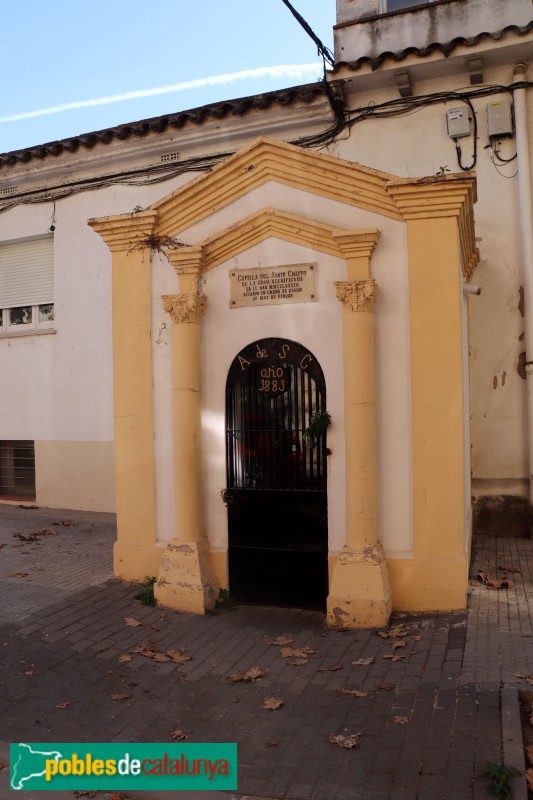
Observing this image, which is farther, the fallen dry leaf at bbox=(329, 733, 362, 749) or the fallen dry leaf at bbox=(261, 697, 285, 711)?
the fallen dry leaf at bbox=(261, 697, 285, 711)

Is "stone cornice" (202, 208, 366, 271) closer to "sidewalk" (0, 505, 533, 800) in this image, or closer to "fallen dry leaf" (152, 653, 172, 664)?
"sidewalk" (0, 505, 533, 800)

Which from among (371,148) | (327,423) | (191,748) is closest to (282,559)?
(327,423)

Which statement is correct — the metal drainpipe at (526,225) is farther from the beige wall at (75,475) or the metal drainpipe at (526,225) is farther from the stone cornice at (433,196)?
the beige wall at (75,475)

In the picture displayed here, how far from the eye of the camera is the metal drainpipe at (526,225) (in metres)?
8.29

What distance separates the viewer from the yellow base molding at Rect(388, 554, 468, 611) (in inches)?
226

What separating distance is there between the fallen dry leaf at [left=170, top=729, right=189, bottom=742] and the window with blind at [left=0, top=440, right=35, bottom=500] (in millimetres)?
8396

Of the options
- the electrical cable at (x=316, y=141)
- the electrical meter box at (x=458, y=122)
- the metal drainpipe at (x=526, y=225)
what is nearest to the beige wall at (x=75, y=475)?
the electrical cable at (x=316, y=141)

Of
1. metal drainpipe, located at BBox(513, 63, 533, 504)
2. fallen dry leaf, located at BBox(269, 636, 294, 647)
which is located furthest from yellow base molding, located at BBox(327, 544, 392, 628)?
metal drainpipe, located at BBox(513, 63, 533, 504)

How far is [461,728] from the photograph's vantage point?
3842 mm

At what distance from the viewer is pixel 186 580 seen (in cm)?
624

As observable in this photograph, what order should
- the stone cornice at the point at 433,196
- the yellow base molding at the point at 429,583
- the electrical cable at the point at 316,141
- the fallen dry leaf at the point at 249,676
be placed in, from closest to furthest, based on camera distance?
the fallen dry leaf at the point at 249,676
the stone cornice at the point at 433,196
the yellow base molding at the point at 429,583
the electrical cable at the point at 316,141

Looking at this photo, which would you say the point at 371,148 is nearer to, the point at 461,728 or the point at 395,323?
the point at 395,323

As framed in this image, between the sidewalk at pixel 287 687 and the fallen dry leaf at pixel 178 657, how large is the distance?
0.05 meters

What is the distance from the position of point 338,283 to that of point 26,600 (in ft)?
14.0
